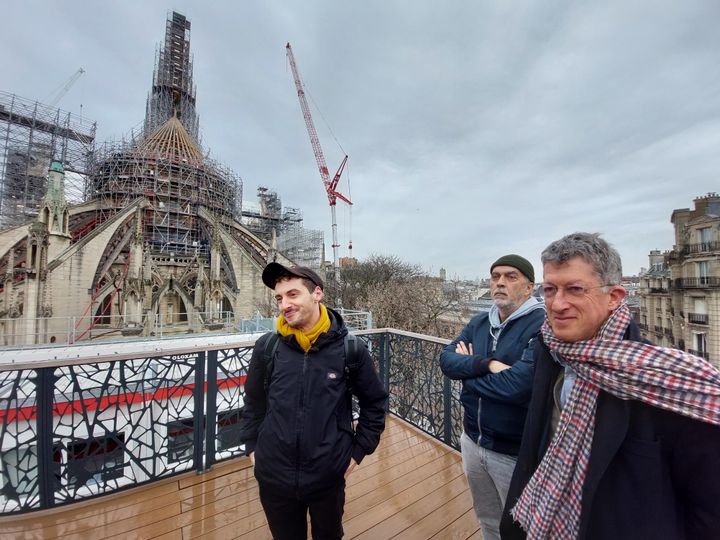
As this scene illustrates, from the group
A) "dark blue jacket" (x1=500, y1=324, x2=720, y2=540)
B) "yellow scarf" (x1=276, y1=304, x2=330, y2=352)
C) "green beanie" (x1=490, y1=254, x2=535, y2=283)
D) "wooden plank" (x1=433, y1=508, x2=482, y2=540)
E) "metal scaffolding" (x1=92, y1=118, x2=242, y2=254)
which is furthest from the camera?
"metal scaffolding" (x1=92, y1=118, x2=242, y2=254)

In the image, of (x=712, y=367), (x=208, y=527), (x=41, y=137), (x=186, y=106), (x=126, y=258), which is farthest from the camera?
(x=186, y=106)

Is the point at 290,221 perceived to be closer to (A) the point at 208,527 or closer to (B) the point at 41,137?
(B) the point at 41,137

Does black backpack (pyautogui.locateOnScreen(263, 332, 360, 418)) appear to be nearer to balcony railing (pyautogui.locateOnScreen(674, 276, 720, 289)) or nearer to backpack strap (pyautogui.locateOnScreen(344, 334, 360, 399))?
backpack strap (pyautogui.locateOnScreen(344, 334, 360, 399))

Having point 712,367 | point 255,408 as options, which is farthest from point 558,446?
point 255,408

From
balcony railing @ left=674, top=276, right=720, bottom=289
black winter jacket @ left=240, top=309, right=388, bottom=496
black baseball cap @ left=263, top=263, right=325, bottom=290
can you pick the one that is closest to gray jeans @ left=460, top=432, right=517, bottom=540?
black winter jacket @ left=240, top=309, right=388, bottom=496

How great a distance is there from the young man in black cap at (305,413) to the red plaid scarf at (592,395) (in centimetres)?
79

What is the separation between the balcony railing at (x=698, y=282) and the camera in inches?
594

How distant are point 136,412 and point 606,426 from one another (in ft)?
12.3

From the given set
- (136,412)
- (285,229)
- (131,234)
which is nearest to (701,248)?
(136,412)

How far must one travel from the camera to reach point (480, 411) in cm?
171

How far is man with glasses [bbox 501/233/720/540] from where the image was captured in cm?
81

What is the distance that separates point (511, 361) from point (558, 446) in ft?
1.91

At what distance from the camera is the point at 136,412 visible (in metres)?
3.03

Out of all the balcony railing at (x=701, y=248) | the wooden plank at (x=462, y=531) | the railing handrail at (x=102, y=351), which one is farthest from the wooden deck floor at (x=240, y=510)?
the balcony railing at (x=701, y=248)
